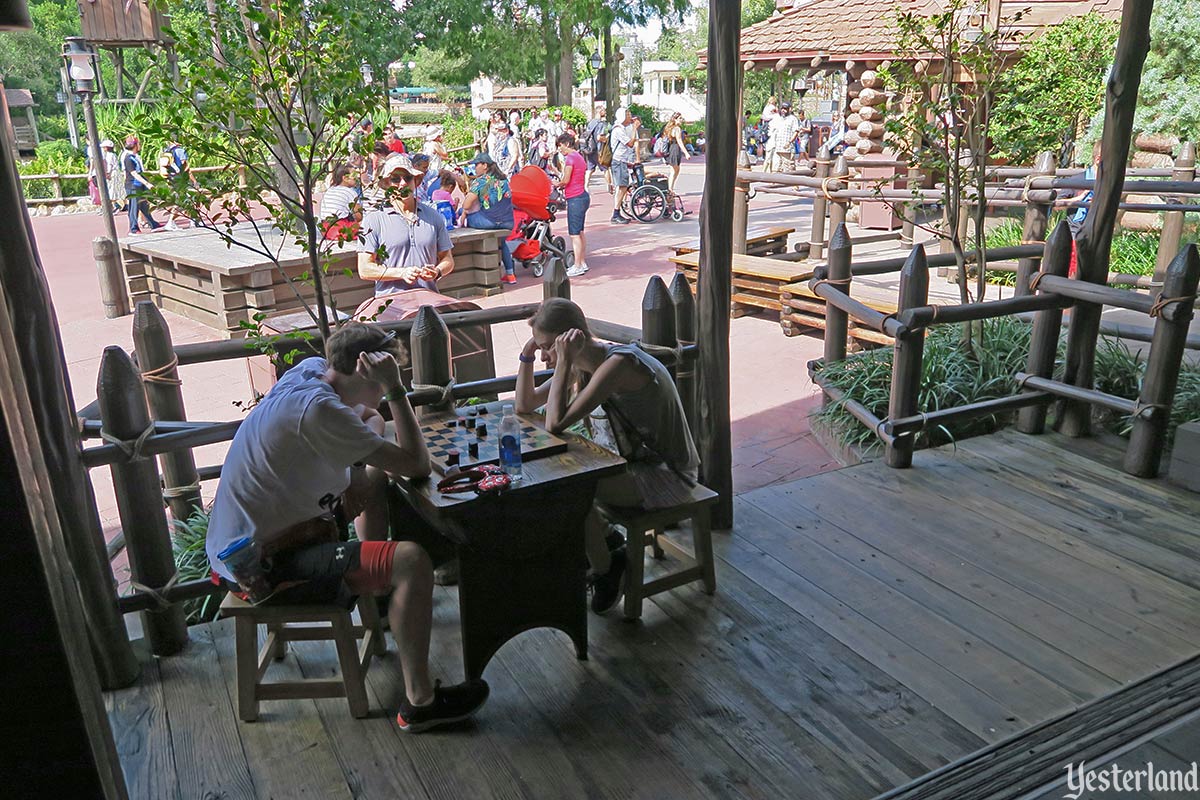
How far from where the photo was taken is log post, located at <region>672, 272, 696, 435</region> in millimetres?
3848

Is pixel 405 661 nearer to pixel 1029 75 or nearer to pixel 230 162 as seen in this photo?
pixel 230 162

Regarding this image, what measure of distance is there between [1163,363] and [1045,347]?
2.16 ft

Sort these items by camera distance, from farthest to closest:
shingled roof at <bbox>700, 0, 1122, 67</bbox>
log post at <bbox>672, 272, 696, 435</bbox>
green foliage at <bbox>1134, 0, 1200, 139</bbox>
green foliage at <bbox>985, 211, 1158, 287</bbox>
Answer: shingled roof at <bbox>700, 0, 1122, 67</bbox> → green foliage at <bbox>1134, 0, 1200, 139</bbox> → green foliage at <bbox>985, 211, 1158, 287</bbox> → log post at <bbox>672, 272, 696, 435</bbox>

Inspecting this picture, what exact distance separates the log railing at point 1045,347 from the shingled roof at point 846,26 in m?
9.20

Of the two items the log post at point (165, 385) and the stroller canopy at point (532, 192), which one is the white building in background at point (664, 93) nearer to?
the stroller canopy at point (532, 192)

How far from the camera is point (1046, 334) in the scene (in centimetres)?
476

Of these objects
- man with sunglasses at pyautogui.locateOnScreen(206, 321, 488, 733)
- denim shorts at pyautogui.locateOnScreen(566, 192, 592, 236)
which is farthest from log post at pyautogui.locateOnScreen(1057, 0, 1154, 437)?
denim shorts at pyautogui.locateOnScreen(566, 192, 592, 236)

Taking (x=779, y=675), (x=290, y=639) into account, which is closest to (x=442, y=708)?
(x=290, y=639)

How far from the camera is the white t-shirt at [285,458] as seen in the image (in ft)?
8.30

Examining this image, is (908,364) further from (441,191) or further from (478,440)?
(441,191)

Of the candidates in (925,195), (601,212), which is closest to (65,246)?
(601,212)

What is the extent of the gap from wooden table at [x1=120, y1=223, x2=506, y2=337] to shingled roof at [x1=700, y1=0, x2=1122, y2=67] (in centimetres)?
539

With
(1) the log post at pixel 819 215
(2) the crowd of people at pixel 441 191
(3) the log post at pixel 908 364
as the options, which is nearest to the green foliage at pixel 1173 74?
(1) the log post at pixel 819 215

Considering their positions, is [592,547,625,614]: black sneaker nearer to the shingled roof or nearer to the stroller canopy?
the stroller canopy
